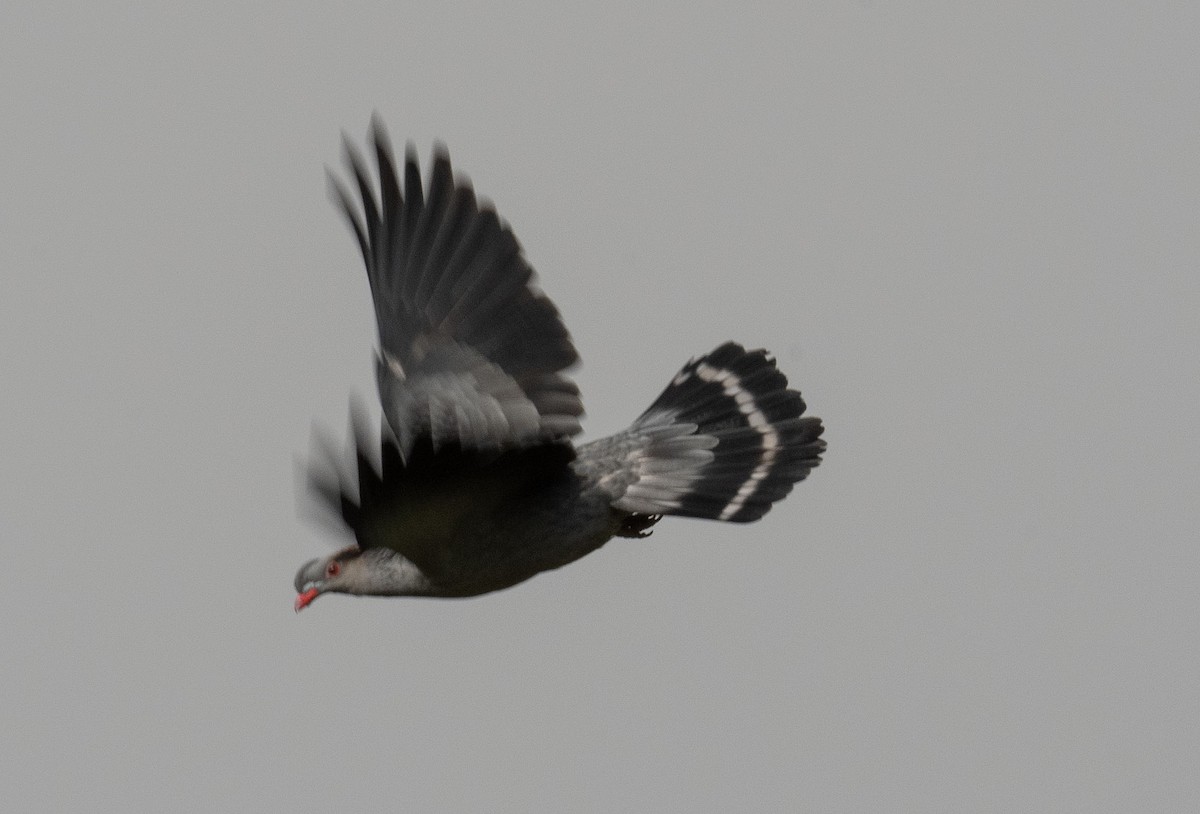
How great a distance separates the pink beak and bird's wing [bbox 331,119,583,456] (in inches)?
56.9

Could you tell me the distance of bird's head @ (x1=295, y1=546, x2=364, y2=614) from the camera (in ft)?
26.7

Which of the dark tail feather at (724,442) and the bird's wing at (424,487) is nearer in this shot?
the bird's wing at (424,487)

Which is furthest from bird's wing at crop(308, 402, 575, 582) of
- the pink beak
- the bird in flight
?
the pink beak

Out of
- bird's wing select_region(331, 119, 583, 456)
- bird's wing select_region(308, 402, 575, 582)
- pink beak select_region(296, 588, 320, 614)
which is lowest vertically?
pink beak select_region(296, 588, 320, 614)

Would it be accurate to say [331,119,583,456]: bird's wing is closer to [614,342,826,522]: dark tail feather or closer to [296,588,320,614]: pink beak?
[614,342,826,522]: dark tail feather

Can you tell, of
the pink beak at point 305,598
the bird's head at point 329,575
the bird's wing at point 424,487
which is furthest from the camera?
the pink beak at point 305,598

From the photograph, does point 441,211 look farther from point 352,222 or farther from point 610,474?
point 610,474

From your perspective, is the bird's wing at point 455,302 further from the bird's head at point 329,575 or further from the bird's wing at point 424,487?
the bird's head at point 329,575

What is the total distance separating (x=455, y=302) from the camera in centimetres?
774

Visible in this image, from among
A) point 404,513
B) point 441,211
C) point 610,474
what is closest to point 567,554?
point 610,474

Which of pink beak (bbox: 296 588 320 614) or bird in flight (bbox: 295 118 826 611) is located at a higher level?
bird in flight (bbox: 295 118 826 611)

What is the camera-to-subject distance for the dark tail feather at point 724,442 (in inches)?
332

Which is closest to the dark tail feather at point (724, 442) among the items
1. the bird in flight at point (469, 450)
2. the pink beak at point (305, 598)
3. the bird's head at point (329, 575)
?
the bird in flight at point (469, 450)

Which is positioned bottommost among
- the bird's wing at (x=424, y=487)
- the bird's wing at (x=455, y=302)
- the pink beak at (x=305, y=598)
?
the pink beak at (x=305, y=598)
